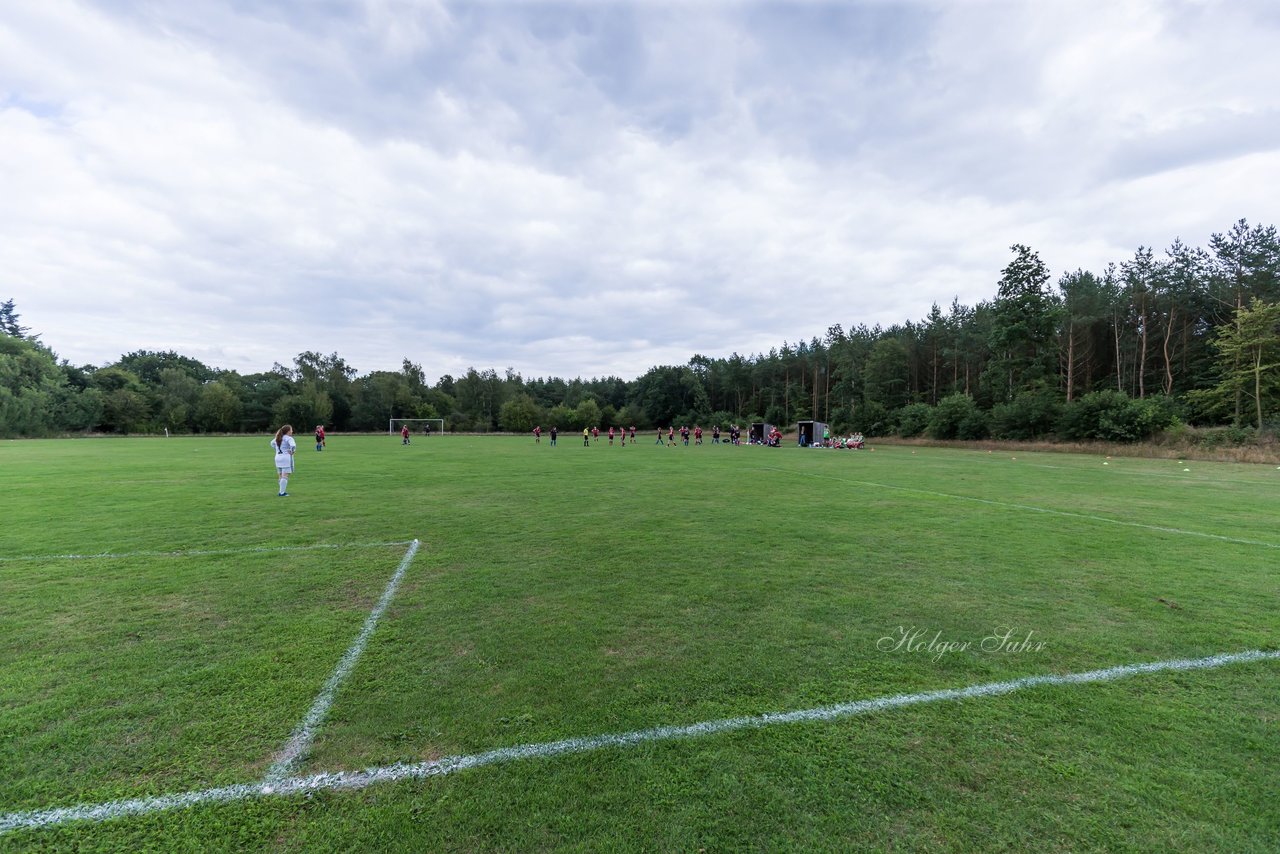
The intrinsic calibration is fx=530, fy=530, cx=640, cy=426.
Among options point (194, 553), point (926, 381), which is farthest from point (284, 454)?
point (926, 381)

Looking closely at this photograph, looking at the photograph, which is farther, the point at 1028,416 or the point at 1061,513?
the point at 1028,416

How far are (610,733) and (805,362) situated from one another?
88271mm

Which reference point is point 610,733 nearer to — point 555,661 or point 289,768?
point 555,661

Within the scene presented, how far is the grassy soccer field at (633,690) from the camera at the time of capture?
2.42m

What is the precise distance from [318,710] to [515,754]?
1411 millimetres

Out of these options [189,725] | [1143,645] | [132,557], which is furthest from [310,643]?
[1143,645]

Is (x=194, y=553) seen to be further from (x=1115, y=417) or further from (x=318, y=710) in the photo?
(x=1115, y=417)

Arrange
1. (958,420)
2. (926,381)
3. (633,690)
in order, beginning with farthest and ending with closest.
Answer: (926,381) → (958,420) → (633,690)

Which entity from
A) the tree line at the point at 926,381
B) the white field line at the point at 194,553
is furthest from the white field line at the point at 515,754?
the tree line at the point at 926,381

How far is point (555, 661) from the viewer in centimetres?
400

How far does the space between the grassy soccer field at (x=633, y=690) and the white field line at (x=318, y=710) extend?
25 millimetres

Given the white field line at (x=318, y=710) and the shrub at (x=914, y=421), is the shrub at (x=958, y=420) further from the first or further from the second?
the white field line at (x=318, y=710)

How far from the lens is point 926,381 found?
226 feet

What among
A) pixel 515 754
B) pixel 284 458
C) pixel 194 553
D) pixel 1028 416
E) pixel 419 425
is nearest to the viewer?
pixel 515 754
